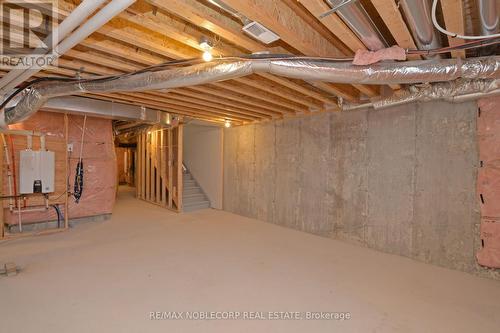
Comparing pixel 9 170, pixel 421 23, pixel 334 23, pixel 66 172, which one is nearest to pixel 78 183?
pixel 66 172

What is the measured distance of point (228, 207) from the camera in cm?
609

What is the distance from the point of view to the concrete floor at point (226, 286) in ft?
6.36

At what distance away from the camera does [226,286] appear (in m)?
2.47

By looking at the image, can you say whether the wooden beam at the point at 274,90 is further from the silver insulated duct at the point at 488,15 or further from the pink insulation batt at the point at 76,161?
the pink insulation batt at the point at 76,161

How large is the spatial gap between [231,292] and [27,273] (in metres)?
2.23

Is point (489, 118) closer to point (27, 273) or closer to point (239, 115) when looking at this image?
point (239, 115)

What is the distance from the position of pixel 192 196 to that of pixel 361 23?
18.6ft

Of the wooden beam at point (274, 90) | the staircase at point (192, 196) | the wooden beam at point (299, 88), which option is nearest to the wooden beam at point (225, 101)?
the wooden beam at point (274, 90)

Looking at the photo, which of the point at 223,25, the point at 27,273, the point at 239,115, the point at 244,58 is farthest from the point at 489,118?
the point at 27,273

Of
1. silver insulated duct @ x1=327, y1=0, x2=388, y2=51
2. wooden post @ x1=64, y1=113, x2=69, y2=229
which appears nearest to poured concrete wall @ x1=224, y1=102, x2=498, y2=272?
silver insulated duct @ x1=327, y1=0, x2=388, y2=51

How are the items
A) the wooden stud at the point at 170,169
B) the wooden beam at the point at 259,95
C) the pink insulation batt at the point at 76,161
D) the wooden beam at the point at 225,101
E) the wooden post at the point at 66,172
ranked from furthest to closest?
1. the wooden stud at the point at 170,169
2. the wooden post at the point at 66,172
3. the pink insulation batt at the point at 76,161
4. the wooden beam at the point at 225,101
5. the wooden beam at the point at 259,95

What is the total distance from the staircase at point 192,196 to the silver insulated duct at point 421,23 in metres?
5.40

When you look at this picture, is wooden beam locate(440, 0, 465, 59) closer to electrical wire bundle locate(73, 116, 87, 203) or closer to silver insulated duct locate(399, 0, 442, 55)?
silver insulated duct locate(399, 0, 442, 55)

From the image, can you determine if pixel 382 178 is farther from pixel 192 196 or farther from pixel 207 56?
pixel 192 196
